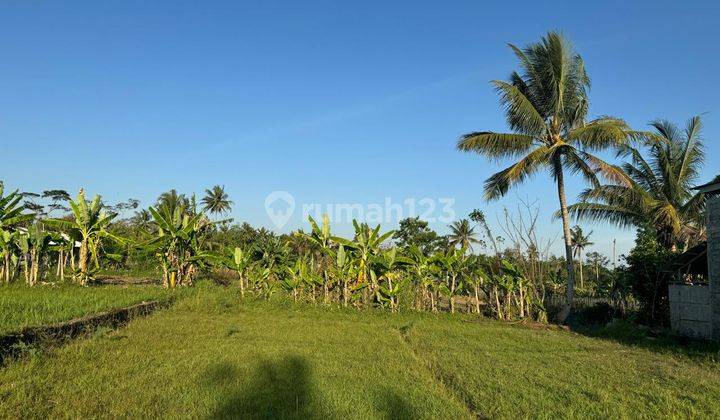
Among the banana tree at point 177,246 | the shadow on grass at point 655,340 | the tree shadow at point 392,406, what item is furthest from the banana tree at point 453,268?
the tree shadow at point 392,406

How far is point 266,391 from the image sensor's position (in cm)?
486

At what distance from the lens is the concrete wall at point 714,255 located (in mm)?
10219

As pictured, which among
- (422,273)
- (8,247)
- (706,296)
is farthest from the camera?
(422,273)

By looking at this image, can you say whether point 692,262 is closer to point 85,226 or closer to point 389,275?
point 389,275

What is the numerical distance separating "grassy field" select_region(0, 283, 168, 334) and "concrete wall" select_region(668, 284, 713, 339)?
12344 millimetres

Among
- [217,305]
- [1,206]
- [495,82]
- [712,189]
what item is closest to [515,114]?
[495,82]

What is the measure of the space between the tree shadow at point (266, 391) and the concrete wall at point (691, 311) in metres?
9.50

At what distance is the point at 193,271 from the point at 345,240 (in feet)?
16.9

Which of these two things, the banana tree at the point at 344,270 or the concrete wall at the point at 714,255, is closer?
the concrete wall at the point at 714,255

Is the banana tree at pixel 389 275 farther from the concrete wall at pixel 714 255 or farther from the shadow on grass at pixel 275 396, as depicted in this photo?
the shadow on grass at pixel 275 396

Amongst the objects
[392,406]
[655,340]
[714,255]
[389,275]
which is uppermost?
[714,255]

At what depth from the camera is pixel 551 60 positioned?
1438 cm

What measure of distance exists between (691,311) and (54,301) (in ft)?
44.7

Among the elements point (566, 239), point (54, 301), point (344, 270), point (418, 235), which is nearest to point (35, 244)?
point (54, 301)
